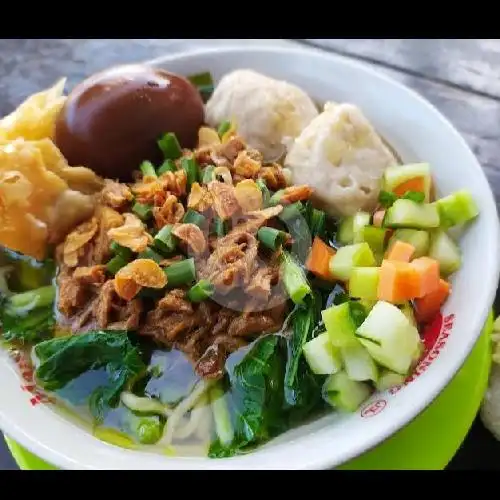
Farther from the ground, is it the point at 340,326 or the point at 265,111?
the point at 265,111

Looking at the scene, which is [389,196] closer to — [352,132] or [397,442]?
[352,132]

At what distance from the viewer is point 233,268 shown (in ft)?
5.40

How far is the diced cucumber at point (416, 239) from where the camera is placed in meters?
1.71

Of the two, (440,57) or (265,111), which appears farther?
(440,57)

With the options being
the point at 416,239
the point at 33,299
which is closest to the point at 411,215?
the point at 416,239

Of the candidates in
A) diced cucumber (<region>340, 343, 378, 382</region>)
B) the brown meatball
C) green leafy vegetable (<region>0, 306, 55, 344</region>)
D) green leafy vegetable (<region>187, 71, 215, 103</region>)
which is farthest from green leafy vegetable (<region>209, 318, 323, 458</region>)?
green leafy vegetable (<region>187, 71, 215, 103</region>)

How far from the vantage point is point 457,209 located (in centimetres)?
173

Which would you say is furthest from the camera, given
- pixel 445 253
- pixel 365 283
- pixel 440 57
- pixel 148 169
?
pixel 440 57

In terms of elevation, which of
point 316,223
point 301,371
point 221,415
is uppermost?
point 316,223

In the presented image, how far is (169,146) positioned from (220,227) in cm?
35

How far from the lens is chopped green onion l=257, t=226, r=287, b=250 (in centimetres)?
169

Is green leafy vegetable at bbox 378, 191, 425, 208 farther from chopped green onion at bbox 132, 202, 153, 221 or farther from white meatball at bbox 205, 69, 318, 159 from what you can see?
chopped green onion at bbox 132, 202, 153, 221

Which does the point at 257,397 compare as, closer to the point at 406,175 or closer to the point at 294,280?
the point at 294,280

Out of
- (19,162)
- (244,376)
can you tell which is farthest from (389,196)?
(19,162)
